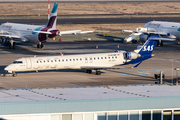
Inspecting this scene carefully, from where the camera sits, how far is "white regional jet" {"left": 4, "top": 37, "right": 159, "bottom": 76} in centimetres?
5075

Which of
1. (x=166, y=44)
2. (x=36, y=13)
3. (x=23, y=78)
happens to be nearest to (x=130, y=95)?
(x=23, y=78)

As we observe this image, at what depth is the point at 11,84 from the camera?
46.1m

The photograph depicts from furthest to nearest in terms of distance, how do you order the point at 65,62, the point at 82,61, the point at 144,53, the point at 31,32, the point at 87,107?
the point at 31,32 < the point at 144,53 < the point at 82,61 < the point at 65,62 < the point at 87,107

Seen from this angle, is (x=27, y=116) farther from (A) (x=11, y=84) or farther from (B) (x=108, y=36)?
(B) (x=108, y=36)

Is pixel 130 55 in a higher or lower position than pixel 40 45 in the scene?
higher

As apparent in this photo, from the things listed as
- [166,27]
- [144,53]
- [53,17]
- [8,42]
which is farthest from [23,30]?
[144,53]

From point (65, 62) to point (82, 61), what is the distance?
7.84 feet

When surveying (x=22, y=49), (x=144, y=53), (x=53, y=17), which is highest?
(x=53, y=17)

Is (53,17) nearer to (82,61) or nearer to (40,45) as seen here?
(40,45)

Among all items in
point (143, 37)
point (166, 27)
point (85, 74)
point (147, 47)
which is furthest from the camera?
point (143, 37)

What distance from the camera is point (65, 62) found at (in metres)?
52.3

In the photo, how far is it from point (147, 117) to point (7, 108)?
8780 mm

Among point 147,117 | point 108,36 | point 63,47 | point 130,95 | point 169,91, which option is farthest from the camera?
point 108,36

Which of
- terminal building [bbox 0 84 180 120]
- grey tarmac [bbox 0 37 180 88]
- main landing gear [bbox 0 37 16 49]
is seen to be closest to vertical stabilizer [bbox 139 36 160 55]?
grey tarmac [bbox 0 37 180 88]
